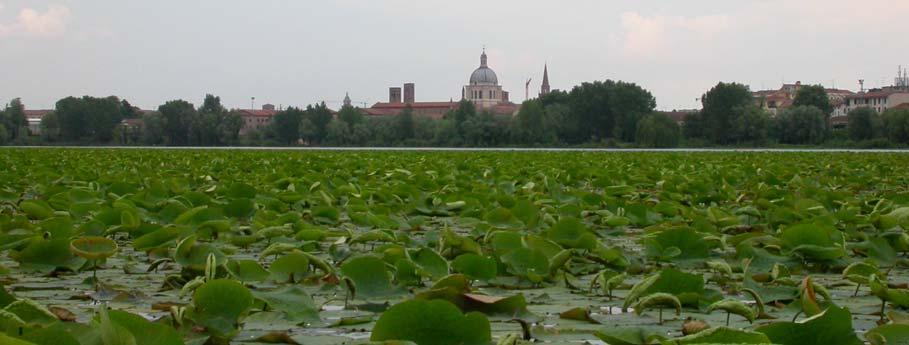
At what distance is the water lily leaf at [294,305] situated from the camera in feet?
7.72

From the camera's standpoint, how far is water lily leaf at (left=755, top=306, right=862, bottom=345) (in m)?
1.75

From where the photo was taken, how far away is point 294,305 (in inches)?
94.4

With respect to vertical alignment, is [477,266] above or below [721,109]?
below

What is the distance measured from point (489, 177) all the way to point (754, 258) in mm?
6476

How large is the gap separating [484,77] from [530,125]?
74.0 m

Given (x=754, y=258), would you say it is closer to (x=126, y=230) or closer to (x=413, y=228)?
(x=413, y=228)

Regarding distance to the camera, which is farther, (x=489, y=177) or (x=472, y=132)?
(x=472, y=132)

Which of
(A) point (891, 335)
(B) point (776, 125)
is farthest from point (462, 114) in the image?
(A) point (891, 335)

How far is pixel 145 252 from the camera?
12.4ft

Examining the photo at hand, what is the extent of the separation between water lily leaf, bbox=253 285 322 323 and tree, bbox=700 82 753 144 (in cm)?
6315

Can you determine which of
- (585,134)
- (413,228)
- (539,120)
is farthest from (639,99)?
(413,228)

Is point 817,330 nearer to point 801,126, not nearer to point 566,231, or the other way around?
point 566,231

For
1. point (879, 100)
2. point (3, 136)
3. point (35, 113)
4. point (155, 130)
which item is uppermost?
point (879, 100)

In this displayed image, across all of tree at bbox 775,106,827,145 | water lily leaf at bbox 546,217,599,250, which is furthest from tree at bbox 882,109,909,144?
water lily leaf at bbox 546,217,599,250
